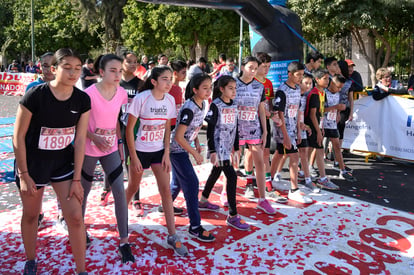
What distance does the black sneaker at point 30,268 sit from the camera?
118 inches

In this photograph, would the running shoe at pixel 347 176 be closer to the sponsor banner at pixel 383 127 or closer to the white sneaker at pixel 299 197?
the white sneaker at pixel 299 197

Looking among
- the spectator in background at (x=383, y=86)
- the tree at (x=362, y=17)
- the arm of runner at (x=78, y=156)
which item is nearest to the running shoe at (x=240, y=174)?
the spectator in background at (x=383, y=86)

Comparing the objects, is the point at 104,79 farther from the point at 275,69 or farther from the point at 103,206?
the point at 275,69

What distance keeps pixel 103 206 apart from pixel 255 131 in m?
2.11

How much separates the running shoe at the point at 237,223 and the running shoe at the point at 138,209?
1.04 meters

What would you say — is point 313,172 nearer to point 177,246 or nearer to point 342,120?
point 342,120

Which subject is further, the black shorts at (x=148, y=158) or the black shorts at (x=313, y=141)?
the black shorts at (x=313, y=141)

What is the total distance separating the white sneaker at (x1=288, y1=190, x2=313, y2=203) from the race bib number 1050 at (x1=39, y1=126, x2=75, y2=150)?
3.19m

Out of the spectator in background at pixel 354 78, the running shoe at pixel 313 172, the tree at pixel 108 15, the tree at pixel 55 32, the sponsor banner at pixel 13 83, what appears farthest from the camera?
the tree at pixel 55 32

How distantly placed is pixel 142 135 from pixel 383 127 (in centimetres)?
572

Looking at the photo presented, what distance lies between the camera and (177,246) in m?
3.46

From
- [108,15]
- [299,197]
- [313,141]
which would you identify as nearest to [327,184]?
[313,141]

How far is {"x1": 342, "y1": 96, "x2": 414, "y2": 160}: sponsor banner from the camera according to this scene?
7.13 m

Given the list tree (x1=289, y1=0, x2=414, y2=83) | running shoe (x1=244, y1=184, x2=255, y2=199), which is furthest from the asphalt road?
tree (x1=289, y1=0, x2=414, y2=83)
